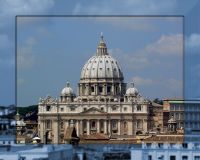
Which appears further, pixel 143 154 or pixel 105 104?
pixel 105 104

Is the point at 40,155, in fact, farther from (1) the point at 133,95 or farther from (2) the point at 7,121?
(1) the point at 133,95

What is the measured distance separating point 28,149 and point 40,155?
1.90ft

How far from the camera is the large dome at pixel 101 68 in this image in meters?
29.9

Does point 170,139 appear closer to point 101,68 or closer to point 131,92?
point 131,92

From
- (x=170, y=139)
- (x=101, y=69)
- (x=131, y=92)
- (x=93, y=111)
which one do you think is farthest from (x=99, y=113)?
(x=170, y=139)

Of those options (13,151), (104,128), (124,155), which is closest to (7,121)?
(124,155)

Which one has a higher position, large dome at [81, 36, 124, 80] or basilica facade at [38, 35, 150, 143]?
large dome at [81, 36, 124, 80]

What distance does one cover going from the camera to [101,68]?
99.9 feet

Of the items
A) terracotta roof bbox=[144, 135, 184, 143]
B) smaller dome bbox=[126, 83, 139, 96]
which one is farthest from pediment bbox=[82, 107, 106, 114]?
terracotta roof bbox=[144, 135, 184, 143]

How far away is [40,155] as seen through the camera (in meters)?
10.4

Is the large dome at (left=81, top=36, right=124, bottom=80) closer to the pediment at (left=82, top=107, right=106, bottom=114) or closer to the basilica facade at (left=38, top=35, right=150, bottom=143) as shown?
the basilica facade at (left=38, top=35, right=150, bottom=143)

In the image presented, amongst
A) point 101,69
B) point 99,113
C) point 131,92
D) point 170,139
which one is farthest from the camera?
point 101,69

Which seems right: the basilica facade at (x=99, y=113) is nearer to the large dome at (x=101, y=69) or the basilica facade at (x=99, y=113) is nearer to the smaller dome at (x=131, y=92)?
the smaller dome at (x=131, y=92)

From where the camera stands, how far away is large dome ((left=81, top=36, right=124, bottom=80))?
1176 inches
